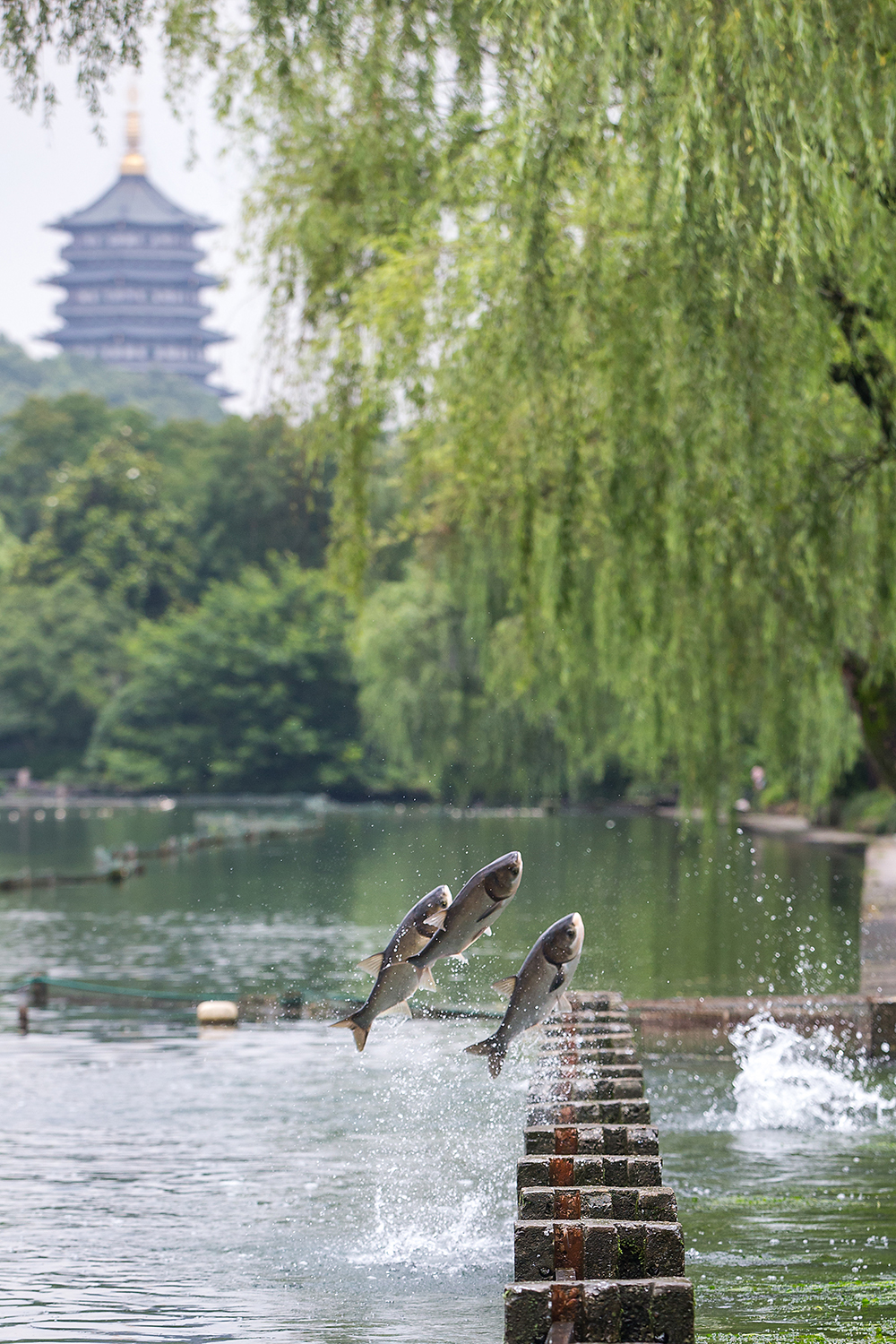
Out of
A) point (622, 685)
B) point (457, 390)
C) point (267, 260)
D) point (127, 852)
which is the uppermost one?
point (267, 260)

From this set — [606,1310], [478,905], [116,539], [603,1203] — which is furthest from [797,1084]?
[116,539]

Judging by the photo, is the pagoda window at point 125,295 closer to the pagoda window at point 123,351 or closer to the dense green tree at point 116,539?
the pagoda window at point 123,351

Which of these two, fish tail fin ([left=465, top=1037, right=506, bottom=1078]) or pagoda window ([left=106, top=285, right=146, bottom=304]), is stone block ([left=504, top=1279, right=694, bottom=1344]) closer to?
fish tail fin ([left=465, top=1037, right=506, bottom=1078])

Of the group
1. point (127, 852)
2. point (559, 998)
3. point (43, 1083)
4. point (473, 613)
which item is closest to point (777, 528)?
point (43, 1083)

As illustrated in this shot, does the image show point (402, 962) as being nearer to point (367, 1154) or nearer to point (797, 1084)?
point (367, 1154)

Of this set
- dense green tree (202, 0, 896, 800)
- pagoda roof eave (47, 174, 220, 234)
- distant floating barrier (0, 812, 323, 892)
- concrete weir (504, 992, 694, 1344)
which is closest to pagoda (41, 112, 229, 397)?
pagoda roof eave (47, 174, 220, 234)

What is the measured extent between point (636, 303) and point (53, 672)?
6204 centimetres

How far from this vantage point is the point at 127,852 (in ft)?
104

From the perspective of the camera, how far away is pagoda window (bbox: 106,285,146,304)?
155m

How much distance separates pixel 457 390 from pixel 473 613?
15.8m

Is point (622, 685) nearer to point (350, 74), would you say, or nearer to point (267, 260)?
point (267, 260)

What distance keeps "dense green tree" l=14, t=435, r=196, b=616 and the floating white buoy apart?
62.9 metres

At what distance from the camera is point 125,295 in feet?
511

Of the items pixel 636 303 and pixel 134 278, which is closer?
pixel 636 303
